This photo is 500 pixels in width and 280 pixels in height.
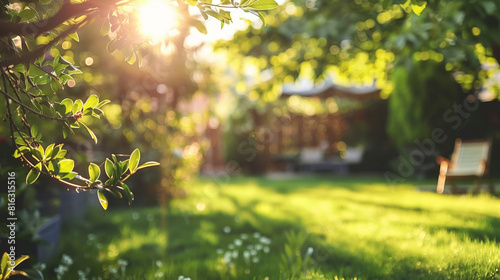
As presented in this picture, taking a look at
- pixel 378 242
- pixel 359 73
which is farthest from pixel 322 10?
pixel 359 73

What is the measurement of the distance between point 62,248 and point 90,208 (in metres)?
2.15

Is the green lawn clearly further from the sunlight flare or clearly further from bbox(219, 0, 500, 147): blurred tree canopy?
bbox(219, 0, 500, 147): blurred tree canopy

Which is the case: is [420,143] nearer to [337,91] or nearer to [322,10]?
[337,91]

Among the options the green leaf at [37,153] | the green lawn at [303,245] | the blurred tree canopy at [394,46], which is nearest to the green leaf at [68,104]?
the green leaf at [37,153]

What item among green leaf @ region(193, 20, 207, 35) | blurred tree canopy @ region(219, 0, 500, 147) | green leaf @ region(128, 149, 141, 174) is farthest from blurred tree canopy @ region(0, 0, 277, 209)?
blurred tree canopy @ region(219, 0, 500, 147)

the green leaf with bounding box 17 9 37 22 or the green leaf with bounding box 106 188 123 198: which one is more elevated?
the green leaf with bounding box 17 9 37 22

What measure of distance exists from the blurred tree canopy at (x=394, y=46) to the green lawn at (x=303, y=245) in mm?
1235

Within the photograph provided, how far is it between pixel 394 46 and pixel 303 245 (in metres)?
2.59

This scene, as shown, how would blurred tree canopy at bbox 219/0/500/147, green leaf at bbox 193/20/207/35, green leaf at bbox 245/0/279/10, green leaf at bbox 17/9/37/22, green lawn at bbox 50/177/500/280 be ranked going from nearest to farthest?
green leaf at bbox 245/0/279/10 < green leaf at bbox 17/9/37/22 < green leaf at bbox 193/20/207/35 < green lawn at bbox 50/177/500/280 < blurred tree canopy at bbox 219/0/500/147

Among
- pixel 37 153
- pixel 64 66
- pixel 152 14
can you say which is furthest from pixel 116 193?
pixel 152 14

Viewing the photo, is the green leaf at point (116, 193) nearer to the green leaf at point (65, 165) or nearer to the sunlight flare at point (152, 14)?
the green leaf at point (65, 165)

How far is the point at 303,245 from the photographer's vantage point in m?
2.98

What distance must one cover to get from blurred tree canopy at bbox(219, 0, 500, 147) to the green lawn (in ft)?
4.05

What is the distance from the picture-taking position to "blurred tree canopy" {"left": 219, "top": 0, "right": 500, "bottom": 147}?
2.44 meters
